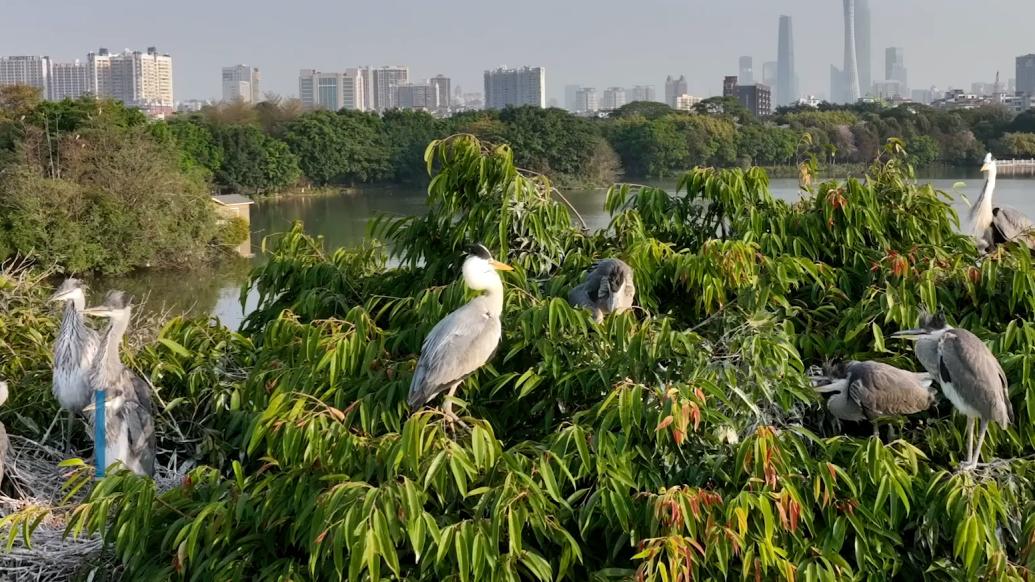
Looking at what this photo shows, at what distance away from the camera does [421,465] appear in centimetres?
369

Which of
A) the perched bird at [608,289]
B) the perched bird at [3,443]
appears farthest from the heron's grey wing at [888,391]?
the perched bird at [3,443]

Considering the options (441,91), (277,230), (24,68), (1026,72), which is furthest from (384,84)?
(277,230)

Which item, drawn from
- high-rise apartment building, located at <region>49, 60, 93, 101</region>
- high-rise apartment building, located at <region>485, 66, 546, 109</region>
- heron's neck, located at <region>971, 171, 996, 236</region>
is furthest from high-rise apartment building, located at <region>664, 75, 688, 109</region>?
heron's neck, located at <region>971, 171, 996, 236</region>

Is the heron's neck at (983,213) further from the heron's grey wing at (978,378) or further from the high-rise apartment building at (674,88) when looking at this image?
the high-rise apartment building at (674,88)

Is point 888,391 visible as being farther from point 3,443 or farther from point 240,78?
point 240,78

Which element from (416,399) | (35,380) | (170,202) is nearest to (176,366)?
(35,380)

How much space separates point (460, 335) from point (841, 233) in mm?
2688

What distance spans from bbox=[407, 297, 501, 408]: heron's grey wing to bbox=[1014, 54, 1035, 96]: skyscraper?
126 metres

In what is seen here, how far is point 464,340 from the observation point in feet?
14.4

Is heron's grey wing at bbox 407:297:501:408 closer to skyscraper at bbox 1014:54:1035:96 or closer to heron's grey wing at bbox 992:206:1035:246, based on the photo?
heron's grey wing at bbox 992:206:1035:246

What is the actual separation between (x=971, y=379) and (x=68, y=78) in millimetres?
174744

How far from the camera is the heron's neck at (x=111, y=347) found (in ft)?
17.3

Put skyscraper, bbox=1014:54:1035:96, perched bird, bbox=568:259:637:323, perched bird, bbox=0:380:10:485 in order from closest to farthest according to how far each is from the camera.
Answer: perched bird, bbox=0:380:10:485 < perched bird, bbox=568:259:637:323 < skyscraper, bbox=1014:54:1035:96

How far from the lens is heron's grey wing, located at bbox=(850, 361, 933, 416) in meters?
4.68
